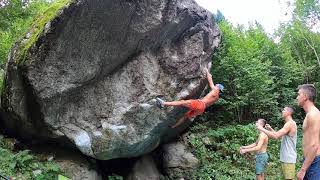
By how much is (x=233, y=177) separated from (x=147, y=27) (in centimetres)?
499

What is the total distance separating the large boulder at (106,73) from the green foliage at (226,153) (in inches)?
65.8

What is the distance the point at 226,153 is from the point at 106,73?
503 cm

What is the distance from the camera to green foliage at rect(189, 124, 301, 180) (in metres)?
11.5

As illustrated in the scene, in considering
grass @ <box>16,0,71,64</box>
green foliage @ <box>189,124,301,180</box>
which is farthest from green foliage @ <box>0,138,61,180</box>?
green foliage @ <box>189,124,301,180</box>

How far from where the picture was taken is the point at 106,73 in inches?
397

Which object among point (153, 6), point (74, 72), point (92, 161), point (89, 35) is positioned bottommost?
point (92, 161)

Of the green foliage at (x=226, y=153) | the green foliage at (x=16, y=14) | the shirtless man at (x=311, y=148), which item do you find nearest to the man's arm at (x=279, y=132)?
the shirtless man at (x=311, y=148)

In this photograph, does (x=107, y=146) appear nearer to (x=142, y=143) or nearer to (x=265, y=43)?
(x=142, y=143)

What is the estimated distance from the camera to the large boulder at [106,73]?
28.1 ft

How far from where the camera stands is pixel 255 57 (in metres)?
15.8

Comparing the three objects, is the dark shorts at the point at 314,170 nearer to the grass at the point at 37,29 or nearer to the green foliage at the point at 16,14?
the grass at the point at 37,29

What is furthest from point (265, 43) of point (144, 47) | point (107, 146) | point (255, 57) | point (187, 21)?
point (107, 146)

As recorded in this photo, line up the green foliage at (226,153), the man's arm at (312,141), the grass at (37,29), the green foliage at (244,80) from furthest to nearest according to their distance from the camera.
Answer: the green foliage at (244,80)
the green foliage at (226,153)
the grass at (37,29)
the man's arm at (312,141)

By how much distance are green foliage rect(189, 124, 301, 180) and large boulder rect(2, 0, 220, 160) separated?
167cm
